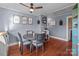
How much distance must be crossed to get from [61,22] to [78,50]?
327mm

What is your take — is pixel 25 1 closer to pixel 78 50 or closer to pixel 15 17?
pixel 15 17

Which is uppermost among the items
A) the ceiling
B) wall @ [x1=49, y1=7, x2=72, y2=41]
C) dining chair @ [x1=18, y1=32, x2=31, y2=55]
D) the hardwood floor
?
the ceiling

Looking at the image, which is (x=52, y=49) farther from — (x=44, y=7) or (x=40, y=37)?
(x=44, y=7)

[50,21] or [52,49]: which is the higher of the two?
[50,21]

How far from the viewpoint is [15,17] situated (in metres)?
0.84

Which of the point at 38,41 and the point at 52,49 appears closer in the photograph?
the point at 52,49

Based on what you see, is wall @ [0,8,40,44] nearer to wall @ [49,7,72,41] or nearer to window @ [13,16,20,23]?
window @ [13,16,20,23]

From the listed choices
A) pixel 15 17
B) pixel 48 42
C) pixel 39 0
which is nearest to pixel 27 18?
pixel 15 17

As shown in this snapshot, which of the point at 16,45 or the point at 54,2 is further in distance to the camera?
the point at 16,45

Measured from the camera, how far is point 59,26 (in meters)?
0.95

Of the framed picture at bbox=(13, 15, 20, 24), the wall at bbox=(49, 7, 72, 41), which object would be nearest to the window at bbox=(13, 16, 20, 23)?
the framed picture at bbox=(13, 15, 20, 24)

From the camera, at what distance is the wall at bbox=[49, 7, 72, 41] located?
0.88 m

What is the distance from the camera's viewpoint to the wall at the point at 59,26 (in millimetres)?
883

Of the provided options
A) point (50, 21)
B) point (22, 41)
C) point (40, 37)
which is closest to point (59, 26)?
→ point (50, 21)
